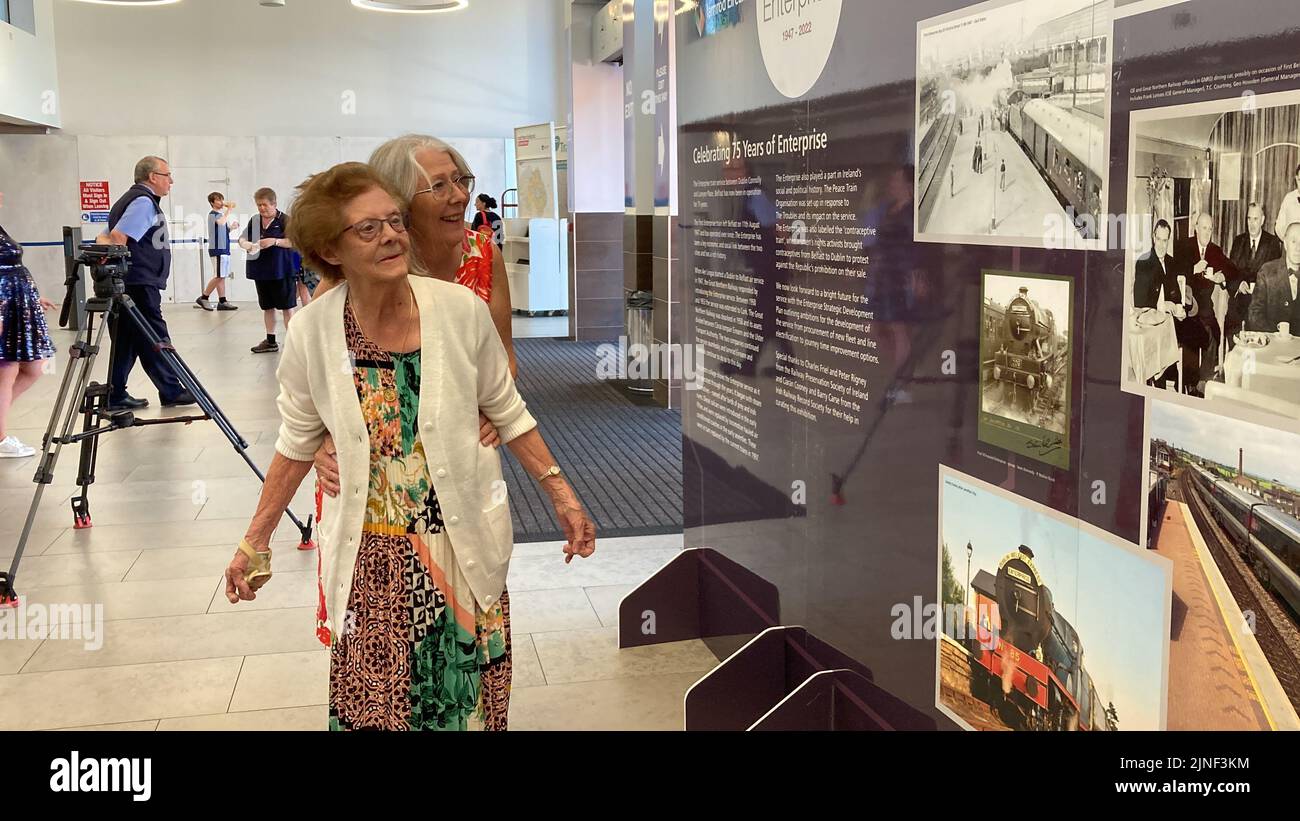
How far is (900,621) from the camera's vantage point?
2.74 m

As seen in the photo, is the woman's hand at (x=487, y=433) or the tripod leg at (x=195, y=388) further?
the tripod leg at (x=195, y=388)

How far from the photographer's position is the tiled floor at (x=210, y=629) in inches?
143

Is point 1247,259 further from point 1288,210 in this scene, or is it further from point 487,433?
point 487,433

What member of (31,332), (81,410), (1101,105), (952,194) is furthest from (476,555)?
(31,332)

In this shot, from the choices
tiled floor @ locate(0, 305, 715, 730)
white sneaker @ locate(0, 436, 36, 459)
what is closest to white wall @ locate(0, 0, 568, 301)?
white sneaker @ locate(0, 436, 36, 459)

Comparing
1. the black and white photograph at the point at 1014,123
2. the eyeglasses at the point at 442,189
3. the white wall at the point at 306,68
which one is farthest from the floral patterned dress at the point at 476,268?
the white wall at the point at 306,68

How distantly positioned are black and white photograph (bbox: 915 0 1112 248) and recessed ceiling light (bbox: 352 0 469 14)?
1630 centimetres

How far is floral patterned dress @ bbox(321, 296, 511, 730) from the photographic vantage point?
223 cm

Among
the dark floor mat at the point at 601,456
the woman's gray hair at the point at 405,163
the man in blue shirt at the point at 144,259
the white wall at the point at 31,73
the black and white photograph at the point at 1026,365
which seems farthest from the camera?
the white wall at the point at 31,73

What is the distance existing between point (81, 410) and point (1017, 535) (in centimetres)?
426

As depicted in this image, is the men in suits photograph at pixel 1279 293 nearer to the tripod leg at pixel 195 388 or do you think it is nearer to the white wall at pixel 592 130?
the tripod leg at pixel 195 388

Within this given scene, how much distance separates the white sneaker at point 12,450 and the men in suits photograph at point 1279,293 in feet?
23.9

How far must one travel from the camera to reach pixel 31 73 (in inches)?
665

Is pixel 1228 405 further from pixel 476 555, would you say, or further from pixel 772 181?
pixel 772 181
